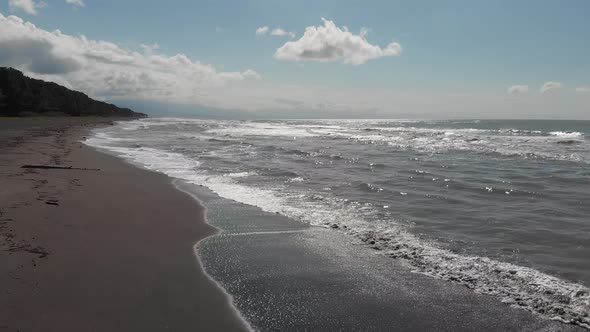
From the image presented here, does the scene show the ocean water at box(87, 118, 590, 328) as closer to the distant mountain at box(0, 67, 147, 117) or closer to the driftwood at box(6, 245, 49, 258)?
the driftwood at box(6, 245, 49, 258)

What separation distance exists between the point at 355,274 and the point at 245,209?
404 centimetres

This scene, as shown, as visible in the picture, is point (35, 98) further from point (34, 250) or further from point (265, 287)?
point (265, 287)

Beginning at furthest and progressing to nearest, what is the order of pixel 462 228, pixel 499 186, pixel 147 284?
pixel 499 186, pixel 462 228, pixel 147 284

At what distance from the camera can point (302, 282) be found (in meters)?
4.90

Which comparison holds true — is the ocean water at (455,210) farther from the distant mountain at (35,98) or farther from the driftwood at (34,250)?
the distant mountain at (35,98)

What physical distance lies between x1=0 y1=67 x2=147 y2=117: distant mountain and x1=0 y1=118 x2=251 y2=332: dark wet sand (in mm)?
57009

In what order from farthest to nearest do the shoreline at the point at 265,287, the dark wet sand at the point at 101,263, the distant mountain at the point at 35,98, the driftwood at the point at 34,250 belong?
1. the distant mountain at the point at 35,98
2. the driftwood at the point at 34,250
3. the shoreline at the point at 265,287
4. the dark wet sand at the point at 101,263

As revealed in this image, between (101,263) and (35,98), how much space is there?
7084cm

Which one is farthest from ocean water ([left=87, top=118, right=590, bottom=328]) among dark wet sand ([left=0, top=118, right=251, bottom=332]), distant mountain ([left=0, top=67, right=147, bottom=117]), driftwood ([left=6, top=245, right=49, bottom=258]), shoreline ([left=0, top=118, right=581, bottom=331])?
distant mountain ([left=0, top=67, right=147, bottom=117])

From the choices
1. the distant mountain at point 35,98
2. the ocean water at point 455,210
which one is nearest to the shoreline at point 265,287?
the ocean water at point 455,210

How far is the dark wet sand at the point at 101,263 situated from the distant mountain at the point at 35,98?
57009 millimetres

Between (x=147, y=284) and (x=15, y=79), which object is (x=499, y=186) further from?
(x=15, y=79)

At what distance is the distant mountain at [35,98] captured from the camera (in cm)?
5547

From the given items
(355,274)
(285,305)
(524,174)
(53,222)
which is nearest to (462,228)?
(355,274)
